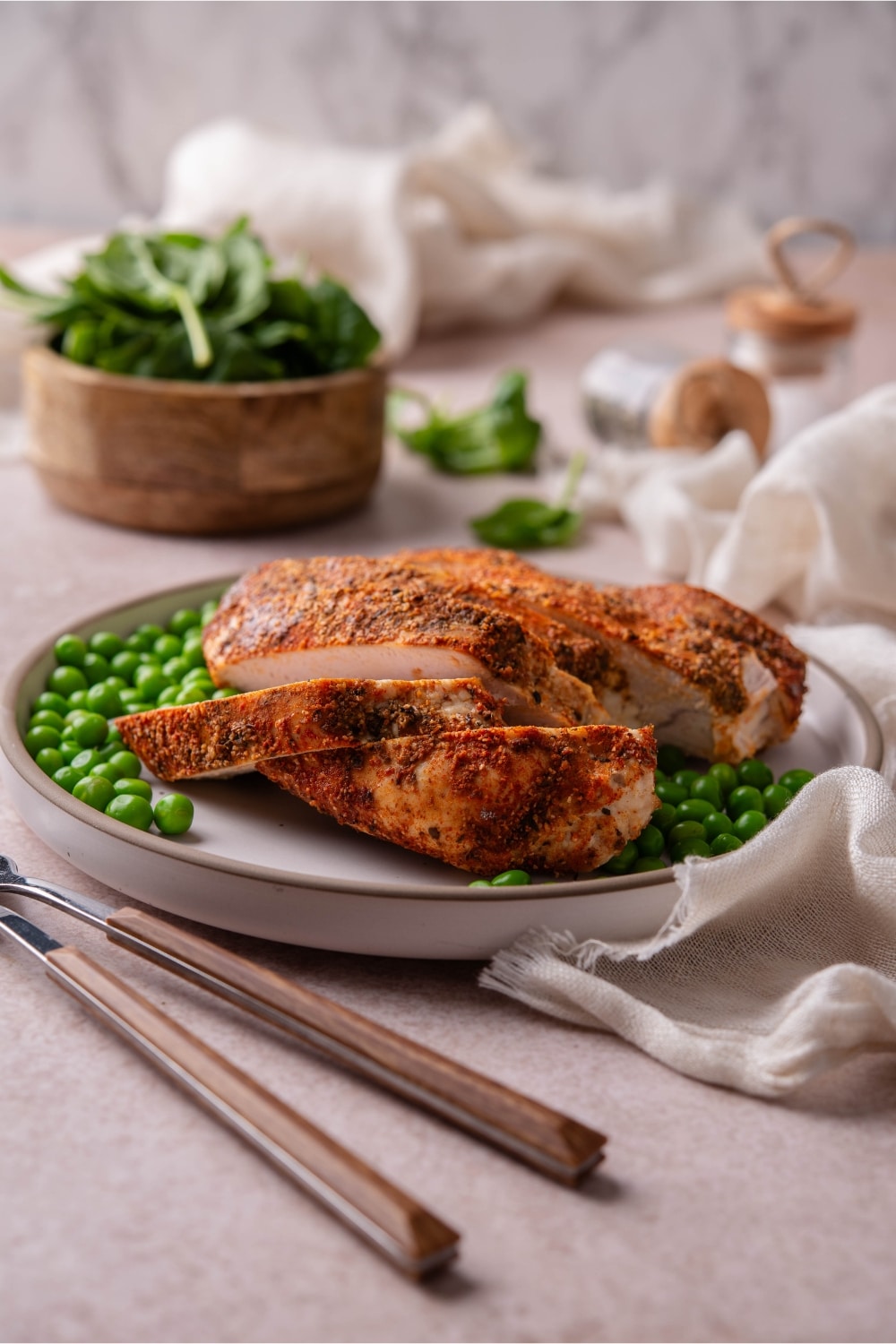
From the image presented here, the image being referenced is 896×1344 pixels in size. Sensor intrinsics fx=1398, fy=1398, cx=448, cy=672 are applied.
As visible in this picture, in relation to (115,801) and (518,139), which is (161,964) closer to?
(115,801)

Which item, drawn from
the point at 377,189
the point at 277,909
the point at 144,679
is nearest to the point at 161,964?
the point at 277,909

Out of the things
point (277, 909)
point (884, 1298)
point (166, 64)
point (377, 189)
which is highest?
point (166, 64)

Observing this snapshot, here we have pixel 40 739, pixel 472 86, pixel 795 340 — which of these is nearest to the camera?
pixel 40 739

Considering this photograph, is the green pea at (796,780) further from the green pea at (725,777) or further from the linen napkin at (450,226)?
the linen napkin at (450,226)

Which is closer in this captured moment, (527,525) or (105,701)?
(105,701)

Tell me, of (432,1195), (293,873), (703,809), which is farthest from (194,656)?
(432,1195)

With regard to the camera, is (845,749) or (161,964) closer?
(161,964)

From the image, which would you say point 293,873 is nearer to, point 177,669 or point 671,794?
point 671,794
